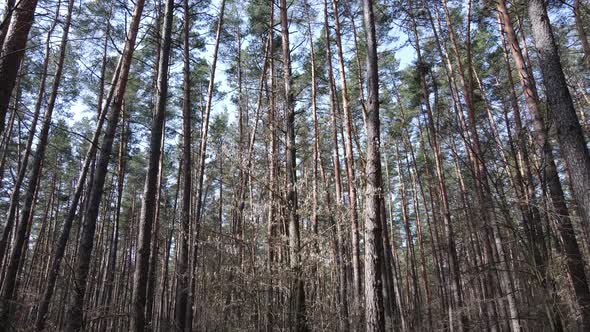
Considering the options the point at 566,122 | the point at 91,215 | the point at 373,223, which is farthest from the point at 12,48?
the point at 566,122

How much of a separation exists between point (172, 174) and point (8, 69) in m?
22.5

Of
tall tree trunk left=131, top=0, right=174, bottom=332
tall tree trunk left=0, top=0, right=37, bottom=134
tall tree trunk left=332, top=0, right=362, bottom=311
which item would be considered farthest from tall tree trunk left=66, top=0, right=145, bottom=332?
tall tree trunk left=332, top=0, right=362, bottom=311

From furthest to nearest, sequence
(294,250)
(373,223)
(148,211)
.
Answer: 1. (148,211)
2. (294,250)
3. (373,223)

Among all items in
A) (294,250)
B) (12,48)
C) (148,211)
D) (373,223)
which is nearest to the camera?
(12,48)

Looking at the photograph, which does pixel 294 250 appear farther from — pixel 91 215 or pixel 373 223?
pixel 91 215

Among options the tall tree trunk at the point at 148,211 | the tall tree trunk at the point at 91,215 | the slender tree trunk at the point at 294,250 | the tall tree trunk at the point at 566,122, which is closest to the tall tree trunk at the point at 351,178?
the slender tree trunk at the point at 294,250

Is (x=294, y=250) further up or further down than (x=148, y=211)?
further down

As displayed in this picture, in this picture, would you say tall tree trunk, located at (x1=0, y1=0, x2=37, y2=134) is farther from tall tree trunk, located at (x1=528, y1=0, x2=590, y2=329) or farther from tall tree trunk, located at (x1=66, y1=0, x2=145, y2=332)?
tall tree trunk, located at (x1=528, y1=0, x2=590, y2=329)

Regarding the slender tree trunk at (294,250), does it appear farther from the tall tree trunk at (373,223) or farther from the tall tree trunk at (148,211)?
the tall tree trunk at (148,211)

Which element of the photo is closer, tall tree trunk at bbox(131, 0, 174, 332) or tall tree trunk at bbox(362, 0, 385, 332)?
tall tree trunk at bbox(362, 0, 385, 332)

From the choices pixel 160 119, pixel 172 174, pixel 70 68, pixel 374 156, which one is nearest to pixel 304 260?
pixel 374 156

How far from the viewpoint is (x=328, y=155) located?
20.1 m

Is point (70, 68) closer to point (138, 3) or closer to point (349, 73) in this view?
point (138, 3)

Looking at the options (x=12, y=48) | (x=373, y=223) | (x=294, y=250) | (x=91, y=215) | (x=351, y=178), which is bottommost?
(x=294, y=250)
